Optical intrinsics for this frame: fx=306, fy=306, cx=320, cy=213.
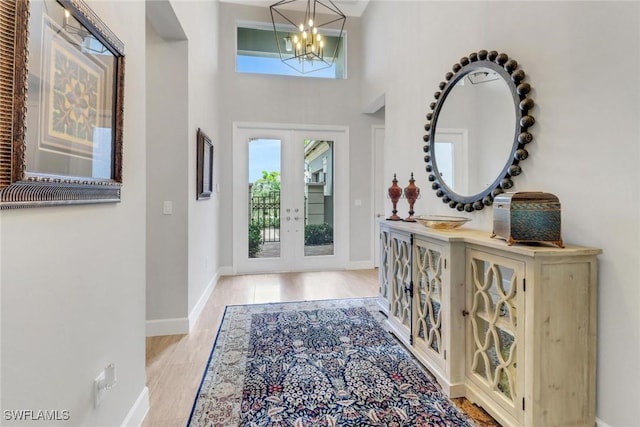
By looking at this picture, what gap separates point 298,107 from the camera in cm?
492

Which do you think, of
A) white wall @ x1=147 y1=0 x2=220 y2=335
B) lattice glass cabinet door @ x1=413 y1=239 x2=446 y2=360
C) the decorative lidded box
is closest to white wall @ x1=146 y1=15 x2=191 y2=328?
white wall @ x1=147 y1=0 x2=220 y2=335

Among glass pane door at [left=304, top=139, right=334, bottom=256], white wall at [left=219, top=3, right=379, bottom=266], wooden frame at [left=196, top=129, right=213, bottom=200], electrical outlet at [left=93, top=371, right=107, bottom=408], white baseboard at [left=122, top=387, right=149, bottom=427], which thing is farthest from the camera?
glass pane door at [left=304, top=139, right=334, bottom=256]

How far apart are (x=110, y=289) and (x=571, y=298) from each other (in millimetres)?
2087

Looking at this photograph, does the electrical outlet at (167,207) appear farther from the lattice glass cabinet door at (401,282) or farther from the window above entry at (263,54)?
the window above entry at (263,54)


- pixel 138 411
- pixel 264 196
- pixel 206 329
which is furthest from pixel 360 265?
pixel 138 411

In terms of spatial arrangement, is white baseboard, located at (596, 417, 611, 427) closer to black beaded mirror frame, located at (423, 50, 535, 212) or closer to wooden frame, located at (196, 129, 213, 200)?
black beaded mirror frame, located at (423, 50, 535, 212)

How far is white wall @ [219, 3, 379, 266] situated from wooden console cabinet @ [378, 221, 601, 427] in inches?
117

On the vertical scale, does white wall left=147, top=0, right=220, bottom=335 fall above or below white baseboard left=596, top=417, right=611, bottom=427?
above

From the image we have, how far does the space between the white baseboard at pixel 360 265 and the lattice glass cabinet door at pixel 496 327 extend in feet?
10.9

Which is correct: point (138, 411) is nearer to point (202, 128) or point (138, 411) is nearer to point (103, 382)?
point (103, 382)

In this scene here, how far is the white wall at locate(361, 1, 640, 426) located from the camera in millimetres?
1328

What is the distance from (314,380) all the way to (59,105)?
1.94 m

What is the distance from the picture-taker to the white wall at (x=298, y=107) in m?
4.73

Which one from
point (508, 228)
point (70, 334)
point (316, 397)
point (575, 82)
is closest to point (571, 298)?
point (508, 228)
